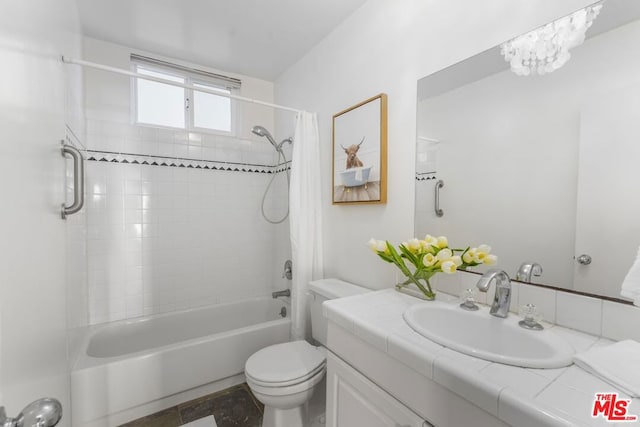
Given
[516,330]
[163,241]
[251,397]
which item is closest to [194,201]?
[163,241]

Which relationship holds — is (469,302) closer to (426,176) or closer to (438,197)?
(438,197)

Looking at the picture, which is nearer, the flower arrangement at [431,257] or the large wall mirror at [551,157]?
the large wall mirror at [551,157]

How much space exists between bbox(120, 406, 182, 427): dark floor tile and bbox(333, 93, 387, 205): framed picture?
5.22 ft

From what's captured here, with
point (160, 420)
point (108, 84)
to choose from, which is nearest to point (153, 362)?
point (160, 420)

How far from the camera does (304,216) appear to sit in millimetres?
1876

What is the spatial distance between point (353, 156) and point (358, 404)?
123cm

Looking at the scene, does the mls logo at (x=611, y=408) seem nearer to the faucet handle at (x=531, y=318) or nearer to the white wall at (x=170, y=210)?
the faucet handle at (x=531, y=318)

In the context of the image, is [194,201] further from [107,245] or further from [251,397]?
[251,397]

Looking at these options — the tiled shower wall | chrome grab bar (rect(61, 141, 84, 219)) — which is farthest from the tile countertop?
the tiled shower wall

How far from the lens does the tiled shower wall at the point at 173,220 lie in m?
1.99

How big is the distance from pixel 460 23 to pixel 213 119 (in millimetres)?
2069

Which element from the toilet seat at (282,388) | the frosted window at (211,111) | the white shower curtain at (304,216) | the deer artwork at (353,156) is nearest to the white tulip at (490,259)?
the deer artwork at (353,156)

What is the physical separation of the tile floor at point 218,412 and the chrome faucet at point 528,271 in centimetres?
156

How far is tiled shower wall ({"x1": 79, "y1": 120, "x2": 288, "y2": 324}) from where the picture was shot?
6.52 ft
